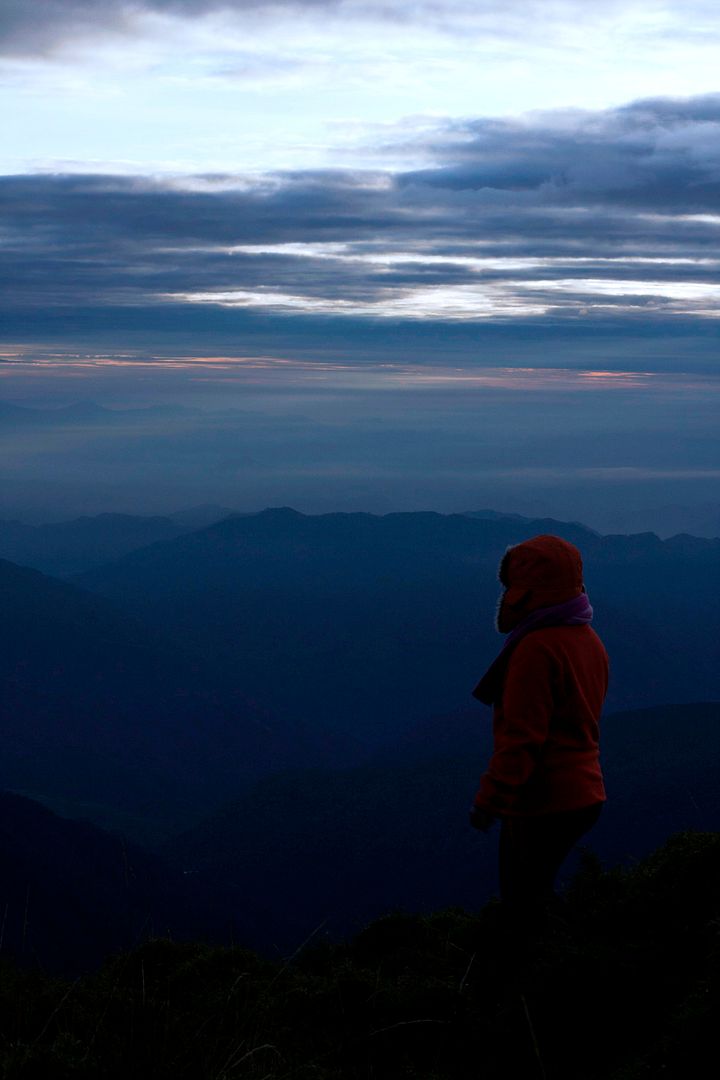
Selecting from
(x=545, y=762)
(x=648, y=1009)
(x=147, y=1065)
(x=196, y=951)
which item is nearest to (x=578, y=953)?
(x=648, y=1009)

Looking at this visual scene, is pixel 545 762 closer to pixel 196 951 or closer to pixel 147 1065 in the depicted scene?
pixel 147 1065

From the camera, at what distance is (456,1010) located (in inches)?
209

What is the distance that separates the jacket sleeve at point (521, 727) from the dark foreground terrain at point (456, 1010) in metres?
0.88

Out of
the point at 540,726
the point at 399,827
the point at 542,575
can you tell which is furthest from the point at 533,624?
the point at 399,827

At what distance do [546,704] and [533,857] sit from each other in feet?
3.18

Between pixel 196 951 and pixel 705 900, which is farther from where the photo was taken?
pixel 196 951

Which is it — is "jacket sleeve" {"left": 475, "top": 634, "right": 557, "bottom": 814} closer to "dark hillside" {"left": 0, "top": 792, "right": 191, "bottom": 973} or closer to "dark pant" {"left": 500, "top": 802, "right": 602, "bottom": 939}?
"dark pant" {"left": 500, "top": 802, "right": 602, "bottom": 939}

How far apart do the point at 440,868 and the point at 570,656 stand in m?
152

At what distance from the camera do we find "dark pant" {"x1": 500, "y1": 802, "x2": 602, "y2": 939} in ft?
19.0

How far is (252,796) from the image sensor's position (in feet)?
635

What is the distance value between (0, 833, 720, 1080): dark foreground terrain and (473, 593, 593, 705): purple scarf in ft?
4.71

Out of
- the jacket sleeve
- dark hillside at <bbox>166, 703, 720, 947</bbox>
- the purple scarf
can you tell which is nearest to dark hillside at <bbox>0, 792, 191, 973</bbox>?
dark hillside at <bbox>166, 703, 720, 947</bbox>

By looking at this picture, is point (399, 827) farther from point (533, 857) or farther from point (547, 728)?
point (547, 728)

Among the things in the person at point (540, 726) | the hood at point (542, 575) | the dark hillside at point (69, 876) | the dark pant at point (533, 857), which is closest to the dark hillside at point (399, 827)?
the dark hillside at point (69, 876)
